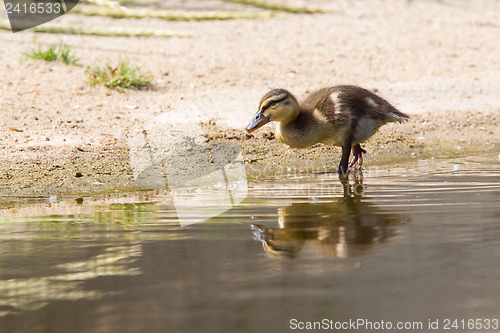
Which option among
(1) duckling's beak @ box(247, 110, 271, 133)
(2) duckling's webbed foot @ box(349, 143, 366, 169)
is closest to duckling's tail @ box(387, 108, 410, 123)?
(2) duckling's webbed foot @ box(349, 143, 366, 169)

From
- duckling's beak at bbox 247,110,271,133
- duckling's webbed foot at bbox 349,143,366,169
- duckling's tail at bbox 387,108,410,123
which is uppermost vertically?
duckling's beak at bbox 247,110,271,133

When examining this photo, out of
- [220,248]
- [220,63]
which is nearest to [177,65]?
[220,63]

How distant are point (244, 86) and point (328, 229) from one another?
19.8ft

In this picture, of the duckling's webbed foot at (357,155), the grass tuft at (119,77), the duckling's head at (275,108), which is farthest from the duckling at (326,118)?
the grass tuft at (119,77)

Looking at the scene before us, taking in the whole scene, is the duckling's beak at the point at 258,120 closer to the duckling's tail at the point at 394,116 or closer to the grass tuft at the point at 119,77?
the duckling's tail at the point at 394,116

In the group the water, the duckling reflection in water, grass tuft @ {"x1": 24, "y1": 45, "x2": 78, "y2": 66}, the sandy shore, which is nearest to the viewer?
the water

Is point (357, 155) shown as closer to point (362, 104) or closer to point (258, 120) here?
point (362, 104)

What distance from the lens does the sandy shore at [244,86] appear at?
7.84m

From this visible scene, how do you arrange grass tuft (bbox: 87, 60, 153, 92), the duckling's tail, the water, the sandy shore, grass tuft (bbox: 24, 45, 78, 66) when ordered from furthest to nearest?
grass tuft (bbox: 24, 45, 78, 66) → grass tuft (bbox: 87, 60, 153, 92) → the sandy shore → the duckling's tail → the water

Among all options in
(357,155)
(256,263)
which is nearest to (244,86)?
(357,155)

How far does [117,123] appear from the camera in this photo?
8852 mm

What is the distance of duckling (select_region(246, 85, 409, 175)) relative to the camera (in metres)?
7.24

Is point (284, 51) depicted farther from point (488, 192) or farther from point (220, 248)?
point (220, 248)

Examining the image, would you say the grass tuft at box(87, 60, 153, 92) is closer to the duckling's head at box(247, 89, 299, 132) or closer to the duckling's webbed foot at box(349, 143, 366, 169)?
the duckling's head at box(247, 89, 299, 132)
